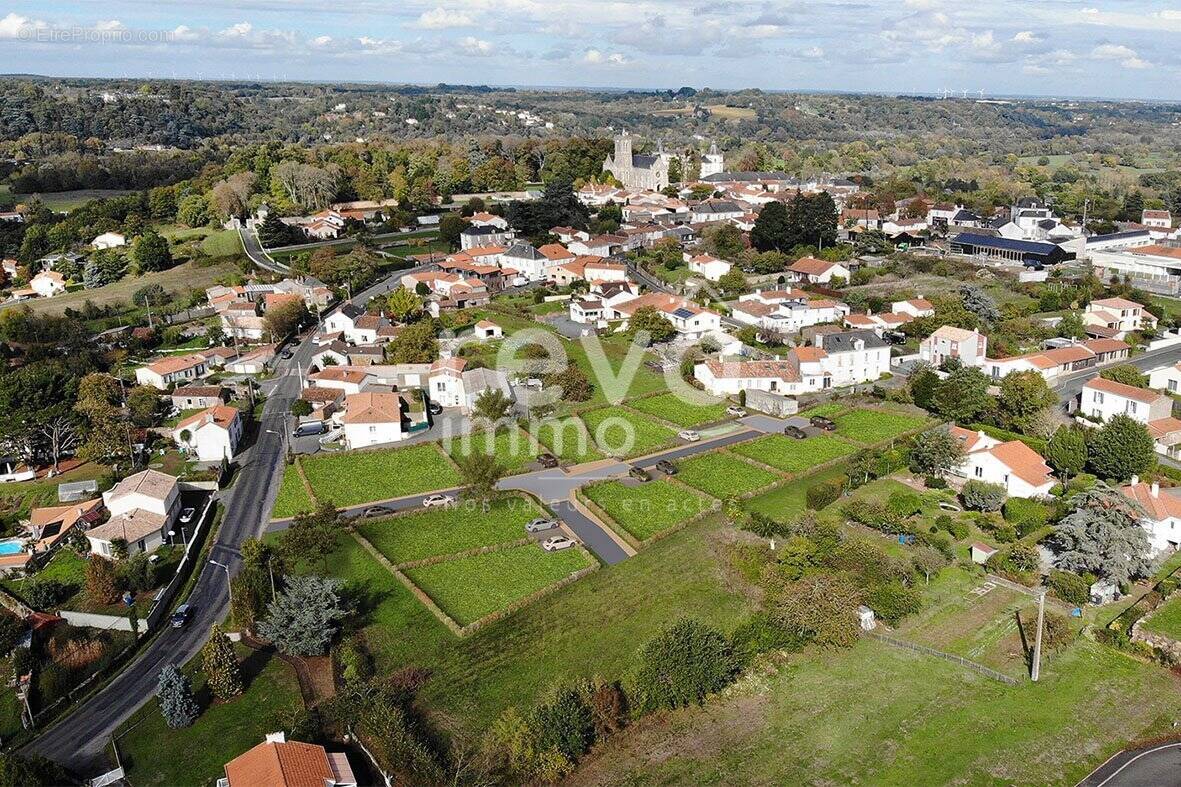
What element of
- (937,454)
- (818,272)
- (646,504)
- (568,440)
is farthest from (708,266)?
(646,504)

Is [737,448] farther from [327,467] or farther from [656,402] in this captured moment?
[327,467]

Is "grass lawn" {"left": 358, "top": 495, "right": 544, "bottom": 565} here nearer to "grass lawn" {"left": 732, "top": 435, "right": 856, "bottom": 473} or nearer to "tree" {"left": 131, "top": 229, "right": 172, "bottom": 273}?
"grass lawn" {"left": 732, "top": 435, "right": 856, "bottom": 473}

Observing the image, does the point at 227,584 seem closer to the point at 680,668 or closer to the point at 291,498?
the point at 291,498

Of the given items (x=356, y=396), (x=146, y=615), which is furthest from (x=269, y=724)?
(x=356, y=396)

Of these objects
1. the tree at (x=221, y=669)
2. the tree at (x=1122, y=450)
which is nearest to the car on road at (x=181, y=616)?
the tree at (x=221, y=669)

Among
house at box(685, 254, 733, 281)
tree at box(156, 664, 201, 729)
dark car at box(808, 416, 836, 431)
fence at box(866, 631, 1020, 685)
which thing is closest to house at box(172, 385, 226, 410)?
tree at box(156, 664, 201, 729)
